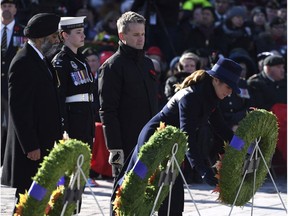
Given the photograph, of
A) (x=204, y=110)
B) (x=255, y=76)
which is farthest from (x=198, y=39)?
(x=204, y=110)

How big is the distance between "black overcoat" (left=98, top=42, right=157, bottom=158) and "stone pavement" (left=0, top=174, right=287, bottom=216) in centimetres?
145

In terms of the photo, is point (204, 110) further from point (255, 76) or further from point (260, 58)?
point (260, 58)

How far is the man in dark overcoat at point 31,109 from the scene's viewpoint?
22.7ft

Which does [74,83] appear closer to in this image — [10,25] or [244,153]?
[244,153]

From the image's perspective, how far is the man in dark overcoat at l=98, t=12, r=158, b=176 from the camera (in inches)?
301

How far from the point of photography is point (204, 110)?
7.07 m

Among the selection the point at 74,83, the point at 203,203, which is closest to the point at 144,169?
the point at 74,83

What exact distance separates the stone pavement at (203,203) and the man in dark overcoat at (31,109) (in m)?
1.67

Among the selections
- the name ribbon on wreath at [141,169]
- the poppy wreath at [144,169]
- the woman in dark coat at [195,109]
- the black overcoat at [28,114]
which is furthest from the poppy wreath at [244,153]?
the black overcoat at [28,114]

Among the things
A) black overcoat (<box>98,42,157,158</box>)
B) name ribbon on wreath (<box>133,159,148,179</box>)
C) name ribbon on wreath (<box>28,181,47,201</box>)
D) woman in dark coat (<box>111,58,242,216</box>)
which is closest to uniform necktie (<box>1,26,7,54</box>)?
black overcoat (<box>98,42,157,158</box>)

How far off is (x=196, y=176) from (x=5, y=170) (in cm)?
482

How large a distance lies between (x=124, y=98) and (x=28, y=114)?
1.11 metres

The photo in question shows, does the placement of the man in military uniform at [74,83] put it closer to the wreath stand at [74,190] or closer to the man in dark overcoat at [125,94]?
the man in dark overcoat at [125,94]

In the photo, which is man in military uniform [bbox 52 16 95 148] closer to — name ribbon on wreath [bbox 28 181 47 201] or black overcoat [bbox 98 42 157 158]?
black overcoat [bbox 98 42 157 158]
